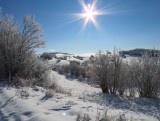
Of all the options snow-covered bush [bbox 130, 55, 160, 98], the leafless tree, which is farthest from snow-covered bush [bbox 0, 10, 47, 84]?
snow-covered bush [bbox 130, 55, 160, 98]

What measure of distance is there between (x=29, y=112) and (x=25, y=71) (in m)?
5.86

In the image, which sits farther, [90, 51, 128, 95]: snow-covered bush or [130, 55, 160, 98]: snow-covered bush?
[90, 51, 128, 95]: snow-covered bush

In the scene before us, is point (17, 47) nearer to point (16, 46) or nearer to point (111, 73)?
point (16, 46)

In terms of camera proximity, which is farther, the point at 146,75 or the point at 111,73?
the point at 111,73

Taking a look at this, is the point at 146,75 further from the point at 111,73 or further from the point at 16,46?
the point at 16,46

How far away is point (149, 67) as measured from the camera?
11.4 meters

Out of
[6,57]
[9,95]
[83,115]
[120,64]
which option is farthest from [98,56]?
[83,115]

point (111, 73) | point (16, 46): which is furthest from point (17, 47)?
point (111, 73)

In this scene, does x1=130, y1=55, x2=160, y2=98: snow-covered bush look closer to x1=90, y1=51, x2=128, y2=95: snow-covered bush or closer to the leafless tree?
x1=90, y1=51, x2=128, y2=95: snow-covered bush

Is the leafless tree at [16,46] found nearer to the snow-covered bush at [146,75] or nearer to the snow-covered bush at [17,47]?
the snow-covered bush at [17,47]

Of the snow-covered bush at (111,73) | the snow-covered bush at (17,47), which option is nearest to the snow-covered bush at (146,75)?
the snow-covered bush at (111,73)

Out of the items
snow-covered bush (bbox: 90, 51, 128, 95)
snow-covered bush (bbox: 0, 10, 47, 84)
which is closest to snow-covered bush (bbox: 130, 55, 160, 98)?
snow-covered bush (bbox: 90, 51, 128, 95)

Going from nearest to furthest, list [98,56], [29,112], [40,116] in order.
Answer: [40,116], [29,112], [98,56]

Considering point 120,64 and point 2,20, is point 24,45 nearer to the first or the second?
point 2,20
